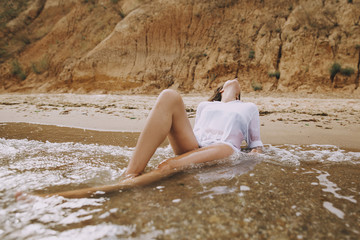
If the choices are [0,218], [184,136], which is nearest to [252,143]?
[184,136]

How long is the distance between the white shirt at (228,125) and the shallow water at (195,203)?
20 centimetres

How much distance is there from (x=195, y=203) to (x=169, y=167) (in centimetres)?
54

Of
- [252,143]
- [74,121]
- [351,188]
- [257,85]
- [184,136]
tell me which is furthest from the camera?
[257,85]

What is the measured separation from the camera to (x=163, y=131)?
1.87 m

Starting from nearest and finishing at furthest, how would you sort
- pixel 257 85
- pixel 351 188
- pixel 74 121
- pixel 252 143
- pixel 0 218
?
pixel 0 218 < pixel 351 188 < pixel 252 143 < pixel 74 121 < pixel 257 85

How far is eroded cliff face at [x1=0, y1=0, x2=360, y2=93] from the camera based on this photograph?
12188 millimetres

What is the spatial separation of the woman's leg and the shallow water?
0.25 metres

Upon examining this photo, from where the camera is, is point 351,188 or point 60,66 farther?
point 60,66

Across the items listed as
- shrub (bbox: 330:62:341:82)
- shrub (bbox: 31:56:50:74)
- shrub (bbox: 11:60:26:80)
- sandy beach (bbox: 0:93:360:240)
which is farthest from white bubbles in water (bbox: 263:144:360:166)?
shrub (bbox: 11:60:26:80)

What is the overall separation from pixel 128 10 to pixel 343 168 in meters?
19.8

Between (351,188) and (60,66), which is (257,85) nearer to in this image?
(351,188)

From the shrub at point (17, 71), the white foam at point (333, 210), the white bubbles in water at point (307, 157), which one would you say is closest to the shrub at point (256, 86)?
the white bubbles in water at point (307, 157)

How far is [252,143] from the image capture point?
93.7 inches

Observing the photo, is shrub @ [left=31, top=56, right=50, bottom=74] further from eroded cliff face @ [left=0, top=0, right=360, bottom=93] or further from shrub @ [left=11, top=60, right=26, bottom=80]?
shrub @ [left=11, top=60, right=26, bottom=80]
